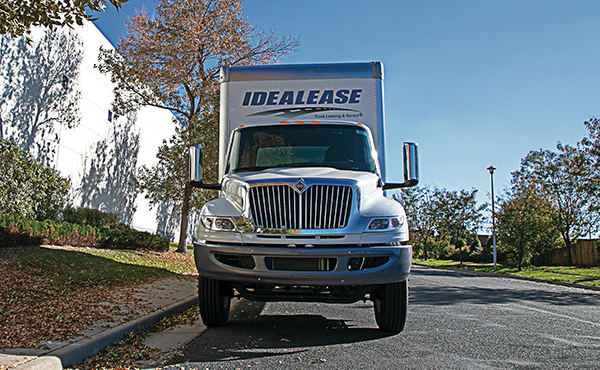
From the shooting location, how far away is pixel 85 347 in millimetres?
4453

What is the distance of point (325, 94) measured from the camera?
25.1 ft

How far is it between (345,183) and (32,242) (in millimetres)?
10004

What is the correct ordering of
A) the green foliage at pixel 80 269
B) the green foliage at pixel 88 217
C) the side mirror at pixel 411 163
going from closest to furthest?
the side mirror at pixel 411 163, the green foliage at pixel 80 269, the green foliage at pixel 88 217

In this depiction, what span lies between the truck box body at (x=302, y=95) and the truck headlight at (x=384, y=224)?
7.68 ft

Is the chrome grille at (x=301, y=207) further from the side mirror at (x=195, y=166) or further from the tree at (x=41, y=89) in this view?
the tree at (x=41, y=89)

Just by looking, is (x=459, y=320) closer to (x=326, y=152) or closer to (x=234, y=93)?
(x=326, y=152)

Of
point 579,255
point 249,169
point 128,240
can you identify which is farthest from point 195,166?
point 579,255

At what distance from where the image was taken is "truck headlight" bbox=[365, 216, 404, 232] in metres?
5.27

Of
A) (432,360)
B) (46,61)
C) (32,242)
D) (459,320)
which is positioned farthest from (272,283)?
(46,61)

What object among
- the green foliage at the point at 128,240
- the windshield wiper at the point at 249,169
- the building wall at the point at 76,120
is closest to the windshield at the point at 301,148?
the windshield wiper at the point at 249,169

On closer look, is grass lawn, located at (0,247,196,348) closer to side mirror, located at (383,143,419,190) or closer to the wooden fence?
side mirror, located at (383,143,419,190)

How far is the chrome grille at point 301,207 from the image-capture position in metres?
5.29

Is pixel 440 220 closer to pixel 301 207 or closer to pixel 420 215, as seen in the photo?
pixel 420 215

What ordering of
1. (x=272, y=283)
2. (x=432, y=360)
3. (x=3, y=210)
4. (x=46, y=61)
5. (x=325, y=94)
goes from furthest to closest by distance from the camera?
(x=46, y=61), (x=3, y=210), (x=325, y=94), (x=272, y=283), (x=432, y=360)
